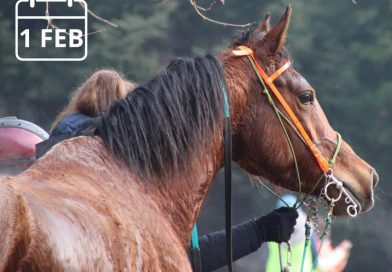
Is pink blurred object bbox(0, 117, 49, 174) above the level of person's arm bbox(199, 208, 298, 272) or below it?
above


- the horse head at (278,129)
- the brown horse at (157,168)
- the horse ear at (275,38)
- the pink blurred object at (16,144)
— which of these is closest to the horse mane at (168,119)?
the brown horse at (157,168)

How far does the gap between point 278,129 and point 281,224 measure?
17.0 inches

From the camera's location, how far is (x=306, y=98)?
9.07 ft

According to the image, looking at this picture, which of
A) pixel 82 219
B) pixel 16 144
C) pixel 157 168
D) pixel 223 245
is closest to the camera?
pixel 82 219

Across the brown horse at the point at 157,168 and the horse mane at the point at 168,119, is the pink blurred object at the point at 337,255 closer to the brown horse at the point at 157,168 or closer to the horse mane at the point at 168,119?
the brown horse at the point at 157,168

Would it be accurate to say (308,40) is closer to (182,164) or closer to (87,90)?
(87,90)

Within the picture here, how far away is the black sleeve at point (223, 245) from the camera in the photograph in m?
3.03

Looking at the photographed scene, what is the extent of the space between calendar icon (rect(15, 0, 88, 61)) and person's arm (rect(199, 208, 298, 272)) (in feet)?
5.84

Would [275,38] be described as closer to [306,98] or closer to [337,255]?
[306,98]

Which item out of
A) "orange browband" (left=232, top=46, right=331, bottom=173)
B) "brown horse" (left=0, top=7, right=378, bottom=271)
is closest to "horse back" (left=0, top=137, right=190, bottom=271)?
"brown horse" (left=0, top=7, right=378, bottom=271)

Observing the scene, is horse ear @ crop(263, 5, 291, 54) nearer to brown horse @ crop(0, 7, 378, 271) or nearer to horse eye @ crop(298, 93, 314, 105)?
brown horse @ crop(0, 7, 378, 271)

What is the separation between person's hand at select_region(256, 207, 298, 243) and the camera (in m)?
2.96

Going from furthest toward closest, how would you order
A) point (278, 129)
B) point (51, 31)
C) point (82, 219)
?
point (51, 31) < point (278, 129) < point (82, 219)

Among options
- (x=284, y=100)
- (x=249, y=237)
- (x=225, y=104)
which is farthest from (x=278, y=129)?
(x=249, y=237)
